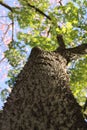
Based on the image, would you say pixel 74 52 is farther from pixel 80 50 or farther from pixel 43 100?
pixel 43 100

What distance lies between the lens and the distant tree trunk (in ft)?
13.2

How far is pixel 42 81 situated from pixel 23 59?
24.4ft

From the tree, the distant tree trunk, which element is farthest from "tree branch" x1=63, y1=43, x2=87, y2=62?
the distant tree trunk

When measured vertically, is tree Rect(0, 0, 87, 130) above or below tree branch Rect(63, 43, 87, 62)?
above

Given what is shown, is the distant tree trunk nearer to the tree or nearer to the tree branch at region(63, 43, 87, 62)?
the tree

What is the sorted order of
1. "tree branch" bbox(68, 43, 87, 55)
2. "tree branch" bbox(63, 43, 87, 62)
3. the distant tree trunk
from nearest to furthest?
the distant tree trunk
"tree branch" bbox(63, 43, 87, 62)
"tree branch" bbox(68, 43, 87, 55)

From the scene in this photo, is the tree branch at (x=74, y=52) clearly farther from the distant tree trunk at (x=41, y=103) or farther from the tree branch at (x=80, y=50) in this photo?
the distant tree trunk at (x=41, y=103)

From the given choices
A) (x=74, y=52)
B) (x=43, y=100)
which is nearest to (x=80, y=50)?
(x=74, y=52)

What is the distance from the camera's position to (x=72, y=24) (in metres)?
11.2

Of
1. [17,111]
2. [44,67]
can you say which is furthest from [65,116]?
[44,67]

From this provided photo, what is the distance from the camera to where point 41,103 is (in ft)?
14.9

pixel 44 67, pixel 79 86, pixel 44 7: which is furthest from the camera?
pixel 79 86

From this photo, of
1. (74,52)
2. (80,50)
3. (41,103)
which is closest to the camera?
(41,103)

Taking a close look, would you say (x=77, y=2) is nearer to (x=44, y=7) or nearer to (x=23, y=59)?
(x=44, y=7)
